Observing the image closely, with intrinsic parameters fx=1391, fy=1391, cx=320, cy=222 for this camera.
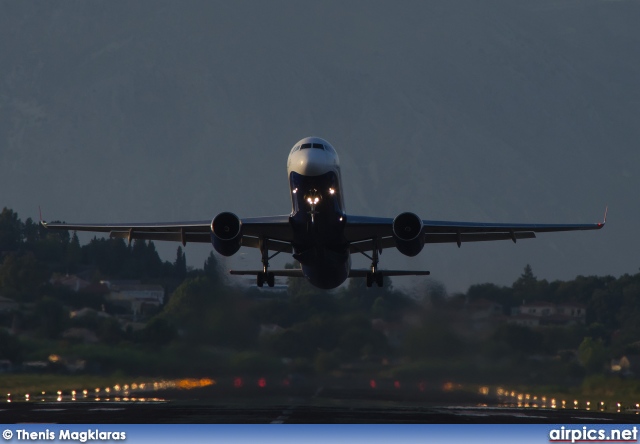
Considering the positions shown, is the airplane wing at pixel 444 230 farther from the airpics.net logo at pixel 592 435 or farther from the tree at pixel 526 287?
the tree at pixel 526 287

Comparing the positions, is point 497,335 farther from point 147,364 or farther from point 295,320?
point 147,364

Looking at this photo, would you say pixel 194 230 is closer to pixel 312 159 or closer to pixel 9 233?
pixel 312 159

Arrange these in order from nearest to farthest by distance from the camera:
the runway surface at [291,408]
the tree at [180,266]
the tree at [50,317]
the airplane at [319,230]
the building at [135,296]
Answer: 1. the runway surface at [291,408]
2. the airplane at [319,230]
3. the tree at [50,317]
4. the building at [135,296]
5. the tree at [180,266]

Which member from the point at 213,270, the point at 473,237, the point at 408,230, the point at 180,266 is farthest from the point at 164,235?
the point at 180,266

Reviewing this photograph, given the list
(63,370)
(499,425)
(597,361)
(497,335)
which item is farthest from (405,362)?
(499,425)

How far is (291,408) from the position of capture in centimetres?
5225

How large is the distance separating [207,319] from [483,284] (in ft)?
44.4

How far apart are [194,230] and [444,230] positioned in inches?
389

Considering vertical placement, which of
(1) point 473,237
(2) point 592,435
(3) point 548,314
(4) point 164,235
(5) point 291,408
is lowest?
(2) point 592,435

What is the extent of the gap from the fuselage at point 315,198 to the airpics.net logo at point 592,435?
505 inches

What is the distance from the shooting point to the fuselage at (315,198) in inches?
1927

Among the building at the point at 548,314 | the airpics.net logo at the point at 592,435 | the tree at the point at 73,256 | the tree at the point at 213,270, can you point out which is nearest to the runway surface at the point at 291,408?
the building at the point at 548,314

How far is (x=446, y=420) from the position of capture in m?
46.0

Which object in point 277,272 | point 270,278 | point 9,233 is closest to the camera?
point 277,272
